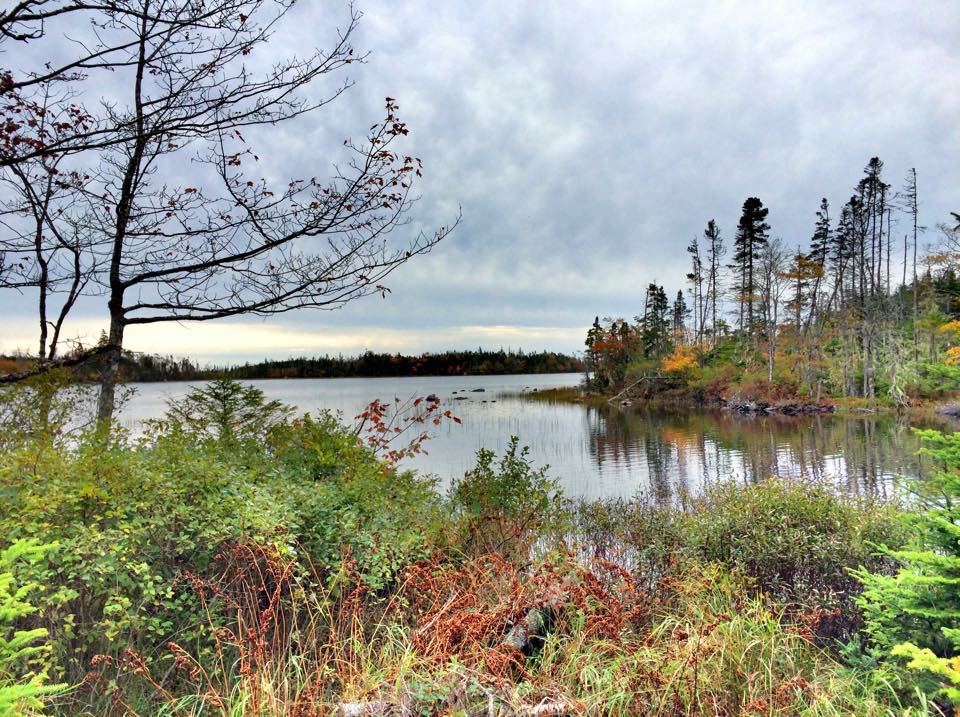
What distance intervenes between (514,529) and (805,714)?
4555 millimetres

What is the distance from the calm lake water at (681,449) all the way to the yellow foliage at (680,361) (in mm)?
12736

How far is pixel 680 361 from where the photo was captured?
1911 inches

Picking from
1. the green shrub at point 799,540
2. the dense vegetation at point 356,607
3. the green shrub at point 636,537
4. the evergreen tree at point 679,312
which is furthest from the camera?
the evergreen tree at point 679,312

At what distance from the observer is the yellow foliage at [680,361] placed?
48281 mm

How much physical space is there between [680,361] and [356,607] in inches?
1881

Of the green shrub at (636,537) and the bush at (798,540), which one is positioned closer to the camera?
the bush at (798,540)

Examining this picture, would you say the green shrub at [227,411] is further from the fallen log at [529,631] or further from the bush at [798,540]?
the bush at [798,540]

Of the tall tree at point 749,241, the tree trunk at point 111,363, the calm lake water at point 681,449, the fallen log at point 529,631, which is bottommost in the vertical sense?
the calm lake water at point 681,449

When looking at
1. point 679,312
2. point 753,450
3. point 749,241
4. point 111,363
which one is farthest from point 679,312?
point 111,363

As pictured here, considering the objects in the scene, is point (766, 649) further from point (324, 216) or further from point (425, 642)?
point (324, 216)

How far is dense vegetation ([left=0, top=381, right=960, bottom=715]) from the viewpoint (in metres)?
3.46

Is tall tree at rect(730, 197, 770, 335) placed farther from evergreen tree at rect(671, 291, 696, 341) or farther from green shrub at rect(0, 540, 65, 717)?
green shrub at rect(0, 540, 65, 717)

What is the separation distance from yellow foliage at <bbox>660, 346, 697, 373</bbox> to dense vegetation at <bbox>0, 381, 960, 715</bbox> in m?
43.3

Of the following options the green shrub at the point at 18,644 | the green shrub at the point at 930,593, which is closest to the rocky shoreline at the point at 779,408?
the green shrub at the point at 930,593
